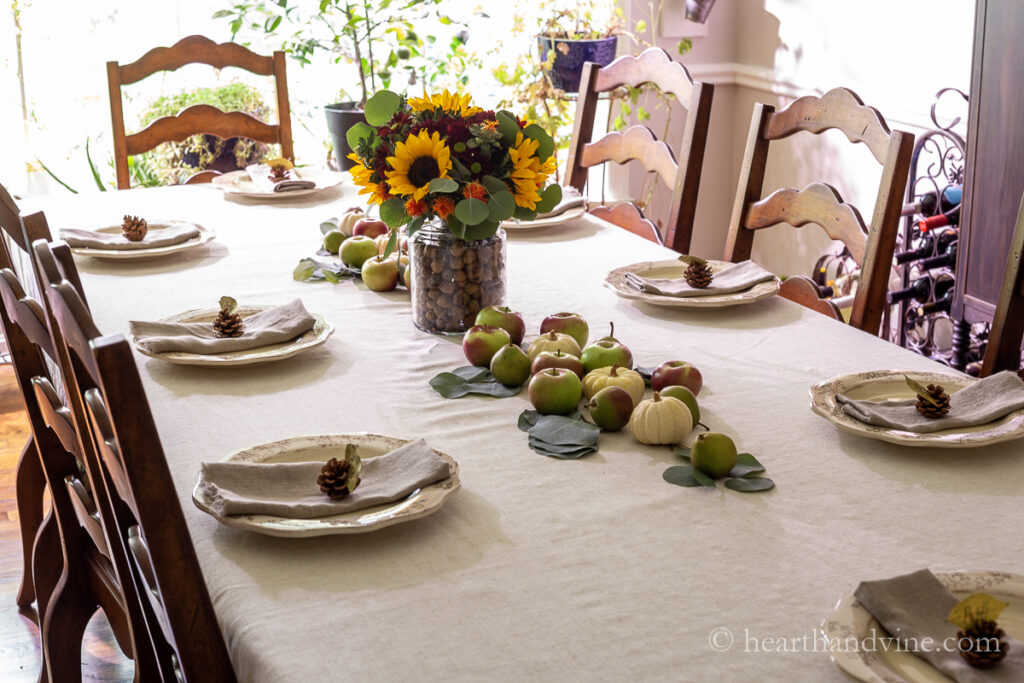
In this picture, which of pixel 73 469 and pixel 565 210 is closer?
pixel 73 469

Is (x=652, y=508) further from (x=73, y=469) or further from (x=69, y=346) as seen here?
(x=73, y=469)

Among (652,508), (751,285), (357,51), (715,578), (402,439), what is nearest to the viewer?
(715,578)

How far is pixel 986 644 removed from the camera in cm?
78

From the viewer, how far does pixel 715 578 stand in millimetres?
950

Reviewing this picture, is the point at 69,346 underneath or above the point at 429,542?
above

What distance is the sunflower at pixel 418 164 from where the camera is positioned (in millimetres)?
1480

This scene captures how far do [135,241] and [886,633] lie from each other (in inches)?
64.4

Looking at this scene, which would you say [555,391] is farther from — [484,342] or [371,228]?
[371,228]

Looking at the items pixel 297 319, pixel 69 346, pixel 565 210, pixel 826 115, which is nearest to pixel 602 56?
pixel 565 210

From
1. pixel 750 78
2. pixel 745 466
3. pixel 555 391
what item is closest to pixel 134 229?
pixel 555 391

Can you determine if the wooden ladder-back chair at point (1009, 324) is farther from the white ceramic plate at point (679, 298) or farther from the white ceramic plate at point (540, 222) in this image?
the white ceramic plate at point (540, 222)

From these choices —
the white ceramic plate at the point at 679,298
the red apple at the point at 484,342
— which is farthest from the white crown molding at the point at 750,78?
the red apple at the point at 484,342

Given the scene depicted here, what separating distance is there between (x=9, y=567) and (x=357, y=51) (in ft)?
6.44

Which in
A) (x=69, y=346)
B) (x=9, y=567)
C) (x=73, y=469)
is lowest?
(x=9, y=567)
